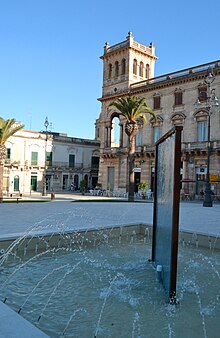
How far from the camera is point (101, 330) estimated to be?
381 cm

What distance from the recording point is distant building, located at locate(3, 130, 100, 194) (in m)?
42.4

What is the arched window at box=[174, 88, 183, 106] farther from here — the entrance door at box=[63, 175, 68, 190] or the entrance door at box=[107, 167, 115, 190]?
the entrance door at box=[63, 175, 68, 190]

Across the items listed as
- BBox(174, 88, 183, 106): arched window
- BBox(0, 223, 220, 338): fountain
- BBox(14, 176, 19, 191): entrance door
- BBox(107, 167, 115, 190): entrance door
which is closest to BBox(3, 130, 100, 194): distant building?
BBox(14, 176, 19, 191): entrance door

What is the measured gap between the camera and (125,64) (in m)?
38.5

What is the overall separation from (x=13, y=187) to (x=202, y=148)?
80.2 ft

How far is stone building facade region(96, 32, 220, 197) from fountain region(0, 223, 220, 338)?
21417 mm

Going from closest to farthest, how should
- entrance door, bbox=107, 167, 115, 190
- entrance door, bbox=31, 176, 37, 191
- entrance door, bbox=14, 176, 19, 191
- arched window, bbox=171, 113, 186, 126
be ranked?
arched window, bbox=171, 113, 186, 126
entrance door, bbox=107, 167, 115, 190
entrance door, bbox=14, 176, 19, 191
entrance door, bbox=31, 176, 37, 191

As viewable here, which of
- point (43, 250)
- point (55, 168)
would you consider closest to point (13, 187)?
point (55, 168)

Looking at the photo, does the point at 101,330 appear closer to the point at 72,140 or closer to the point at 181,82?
the point at 181,82

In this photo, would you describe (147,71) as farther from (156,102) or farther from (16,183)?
(16,183)

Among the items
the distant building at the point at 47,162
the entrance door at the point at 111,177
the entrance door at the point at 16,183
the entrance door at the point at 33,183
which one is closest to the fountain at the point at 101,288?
the entrance door at the point at 111,177

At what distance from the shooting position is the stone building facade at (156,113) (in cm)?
3048

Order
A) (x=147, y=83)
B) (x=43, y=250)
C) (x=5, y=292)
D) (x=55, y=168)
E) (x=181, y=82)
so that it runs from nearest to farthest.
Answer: (x=5, y=292)
(x=43, y=250)
(x=181, y=82)
(x=147, y=83)
(x=55, y=168)

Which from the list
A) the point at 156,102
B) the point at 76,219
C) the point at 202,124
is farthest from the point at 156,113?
the point at 76,219
